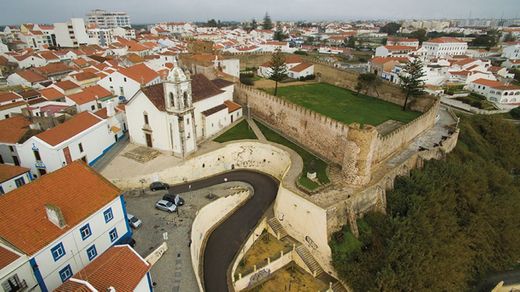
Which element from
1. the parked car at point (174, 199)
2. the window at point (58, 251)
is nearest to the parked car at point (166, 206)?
the parked car at point (174, 199)

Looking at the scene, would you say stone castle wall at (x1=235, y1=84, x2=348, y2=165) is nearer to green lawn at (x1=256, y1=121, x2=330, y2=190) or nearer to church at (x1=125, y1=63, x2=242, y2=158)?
green lawn at (x1=256, y1=121, x2=330, y2=190)

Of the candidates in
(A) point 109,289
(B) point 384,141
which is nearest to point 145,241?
(A) point 109,289

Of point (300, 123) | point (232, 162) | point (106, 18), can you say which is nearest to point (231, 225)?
point (232, 162)

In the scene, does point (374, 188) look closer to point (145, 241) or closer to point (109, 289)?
point (145, 241)

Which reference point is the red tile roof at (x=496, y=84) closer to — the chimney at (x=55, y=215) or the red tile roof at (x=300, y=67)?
the red tile roof at (x=300, y=67)

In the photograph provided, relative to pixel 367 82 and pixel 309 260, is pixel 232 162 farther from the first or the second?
pixel 367 82
